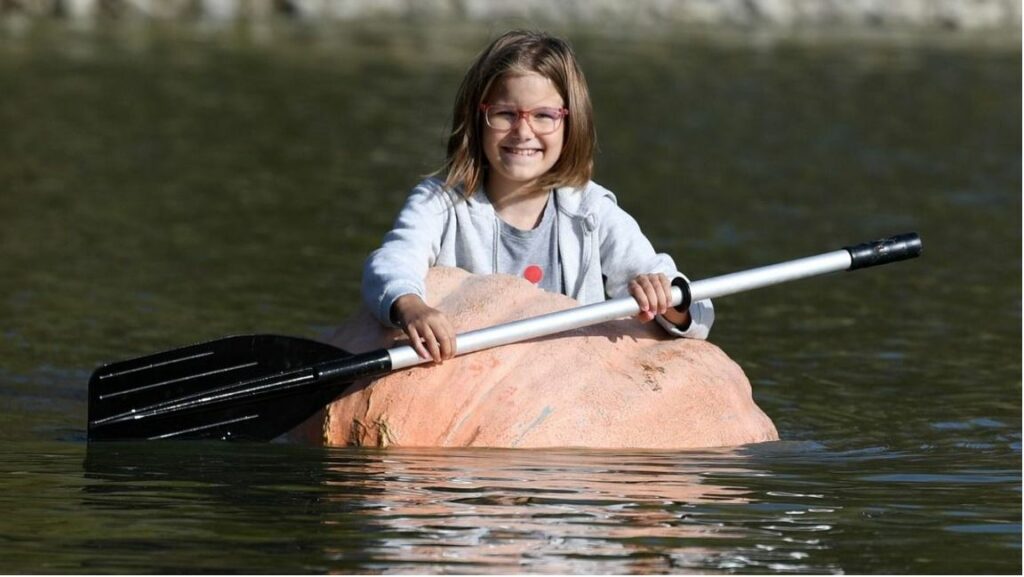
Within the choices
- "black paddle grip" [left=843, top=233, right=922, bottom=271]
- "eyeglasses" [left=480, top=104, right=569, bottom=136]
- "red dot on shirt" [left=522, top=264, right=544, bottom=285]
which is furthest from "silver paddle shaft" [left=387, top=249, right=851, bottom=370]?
"eyeglasses" [left=480, top=104, right=569, bottom=136]

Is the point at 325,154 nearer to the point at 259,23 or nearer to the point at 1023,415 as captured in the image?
the point at 1023,415

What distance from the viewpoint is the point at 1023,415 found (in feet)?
23.1

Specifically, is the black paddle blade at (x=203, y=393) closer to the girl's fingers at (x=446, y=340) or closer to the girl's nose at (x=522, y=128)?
the girl's fingers at (x=446, y=340)

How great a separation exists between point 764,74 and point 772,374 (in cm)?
1348

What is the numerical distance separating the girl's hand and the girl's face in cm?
49

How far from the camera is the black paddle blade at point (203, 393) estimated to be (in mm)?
5812

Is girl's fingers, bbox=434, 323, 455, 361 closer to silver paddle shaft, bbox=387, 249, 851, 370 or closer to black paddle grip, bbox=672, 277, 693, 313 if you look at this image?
silver paddle shaft, bbox=387, 249, 851, 370

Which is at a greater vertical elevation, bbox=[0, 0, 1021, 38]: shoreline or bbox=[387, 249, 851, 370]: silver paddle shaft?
bbox=[0, 0, 1021, 38]: shoreline

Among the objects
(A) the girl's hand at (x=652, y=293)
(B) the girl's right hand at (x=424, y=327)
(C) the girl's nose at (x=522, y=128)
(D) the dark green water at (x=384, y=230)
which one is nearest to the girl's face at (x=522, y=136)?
(C) the girl's nose at (x=522, y=128)

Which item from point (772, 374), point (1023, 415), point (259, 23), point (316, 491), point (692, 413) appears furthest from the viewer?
point (259, 23)

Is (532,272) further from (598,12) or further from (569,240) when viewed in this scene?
(598,12)

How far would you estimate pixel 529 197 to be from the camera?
19.6ft

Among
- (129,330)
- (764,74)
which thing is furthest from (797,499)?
(764,74)

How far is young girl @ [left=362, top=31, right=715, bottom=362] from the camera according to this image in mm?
5887
